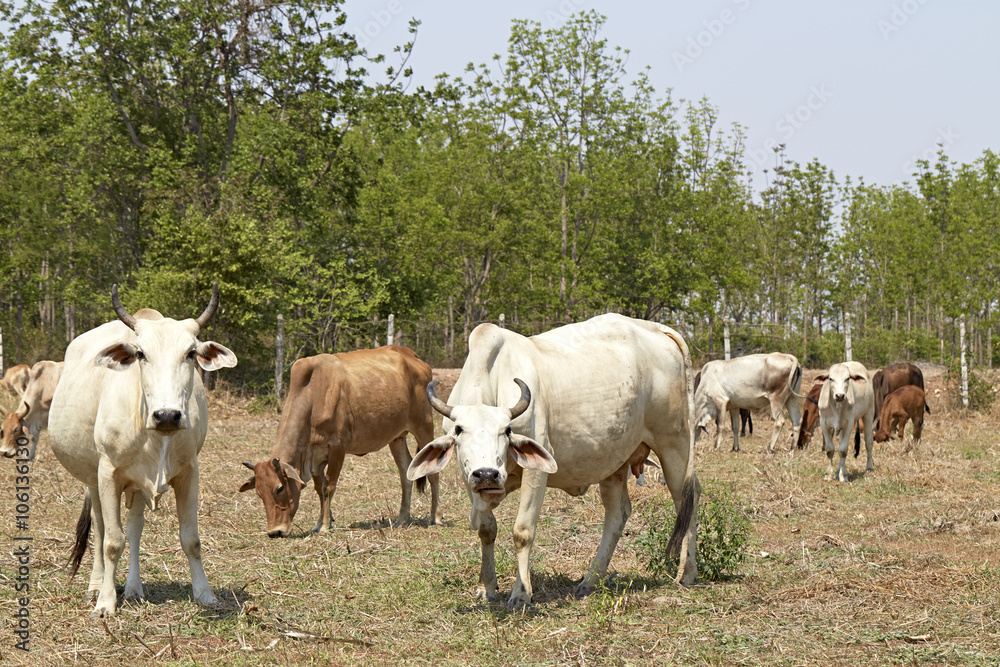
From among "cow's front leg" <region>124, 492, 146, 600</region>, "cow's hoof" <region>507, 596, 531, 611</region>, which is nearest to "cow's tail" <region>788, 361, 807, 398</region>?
"cow's hoof" <region>507, 596, 531, 611</region>

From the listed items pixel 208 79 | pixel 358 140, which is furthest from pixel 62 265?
pixel 208 79

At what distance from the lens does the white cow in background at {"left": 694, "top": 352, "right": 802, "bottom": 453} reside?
1981cm

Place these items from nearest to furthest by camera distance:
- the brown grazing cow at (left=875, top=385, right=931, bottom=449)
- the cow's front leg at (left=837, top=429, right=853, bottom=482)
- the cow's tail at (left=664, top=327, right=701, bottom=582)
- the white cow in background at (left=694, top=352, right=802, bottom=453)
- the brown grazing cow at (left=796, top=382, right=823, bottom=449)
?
1. the cow's tail at (left=664, top=327, right=701, bottom=582)
2. the cow's front leg at (left=837, top=429, right=853, bottom=482)
3. the brown grazing cow at (left=875, top=385, right=931, bottom=449)
4. the brown grazing cow at (left=796, top=382, right=823, bottom=449)
5. the white cow in background at (left=694, top=352, right=802, bottom=453)

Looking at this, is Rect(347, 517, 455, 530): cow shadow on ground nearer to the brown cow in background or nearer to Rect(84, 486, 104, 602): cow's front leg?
Rect(84, 486, 104, 602): cow's front leg

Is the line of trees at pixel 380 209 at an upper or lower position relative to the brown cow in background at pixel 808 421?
upper

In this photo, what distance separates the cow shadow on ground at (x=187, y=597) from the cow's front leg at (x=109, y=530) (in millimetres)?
180

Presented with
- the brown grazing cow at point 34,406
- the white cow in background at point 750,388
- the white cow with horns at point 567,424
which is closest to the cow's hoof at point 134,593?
the white cow with horns at point 567,424

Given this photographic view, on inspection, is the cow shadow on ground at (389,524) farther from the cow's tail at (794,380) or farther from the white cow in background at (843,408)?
the cow's tail at (794,380)

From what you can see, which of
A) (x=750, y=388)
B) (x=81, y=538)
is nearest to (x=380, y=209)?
(x=750, y=388)

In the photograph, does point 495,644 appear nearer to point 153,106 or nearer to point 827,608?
point 827,608

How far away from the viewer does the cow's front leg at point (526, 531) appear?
21.1ft

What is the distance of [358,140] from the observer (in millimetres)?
37719

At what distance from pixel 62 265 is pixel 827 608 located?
4230 centimetres

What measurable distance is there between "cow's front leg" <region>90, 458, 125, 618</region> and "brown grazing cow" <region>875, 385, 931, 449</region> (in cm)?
1438
